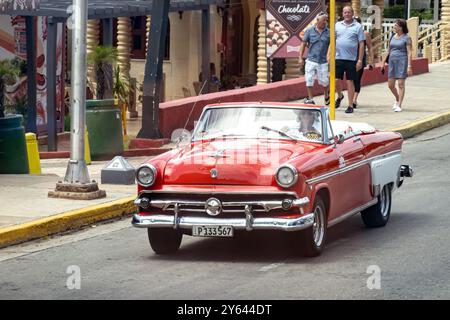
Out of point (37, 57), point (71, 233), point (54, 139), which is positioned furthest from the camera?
point (37, 57)

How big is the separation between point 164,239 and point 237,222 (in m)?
0.99

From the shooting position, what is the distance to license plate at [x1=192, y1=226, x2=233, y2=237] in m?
13.0

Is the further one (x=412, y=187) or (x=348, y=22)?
(x=348, y=22)

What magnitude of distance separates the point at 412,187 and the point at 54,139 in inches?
333

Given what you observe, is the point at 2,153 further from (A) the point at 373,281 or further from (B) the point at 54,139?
(A) the point at 373,281

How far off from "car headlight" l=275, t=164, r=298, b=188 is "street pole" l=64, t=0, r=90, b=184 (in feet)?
15.1

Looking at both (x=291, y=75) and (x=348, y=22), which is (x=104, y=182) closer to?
(x=348, y=22)

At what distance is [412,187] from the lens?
727 inches

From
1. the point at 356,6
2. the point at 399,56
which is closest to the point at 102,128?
the point at 399,56

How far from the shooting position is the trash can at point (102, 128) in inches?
889

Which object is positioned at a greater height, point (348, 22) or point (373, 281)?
point (348, 22)

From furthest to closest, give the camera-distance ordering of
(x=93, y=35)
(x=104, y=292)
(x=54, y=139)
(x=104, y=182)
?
(x=93, y=35)
(x=54, y=139)
(x=104, y=182)
(x=104, y=292)

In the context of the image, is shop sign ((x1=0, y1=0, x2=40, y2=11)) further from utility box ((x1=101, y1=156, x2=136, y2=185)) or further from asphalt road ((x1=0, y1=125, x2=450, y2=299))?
asphalt road ((x1=0, y1=125, x2=450, y2=299))

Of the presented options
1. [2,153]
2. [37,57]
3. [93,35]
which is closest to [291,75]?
[93,35]
